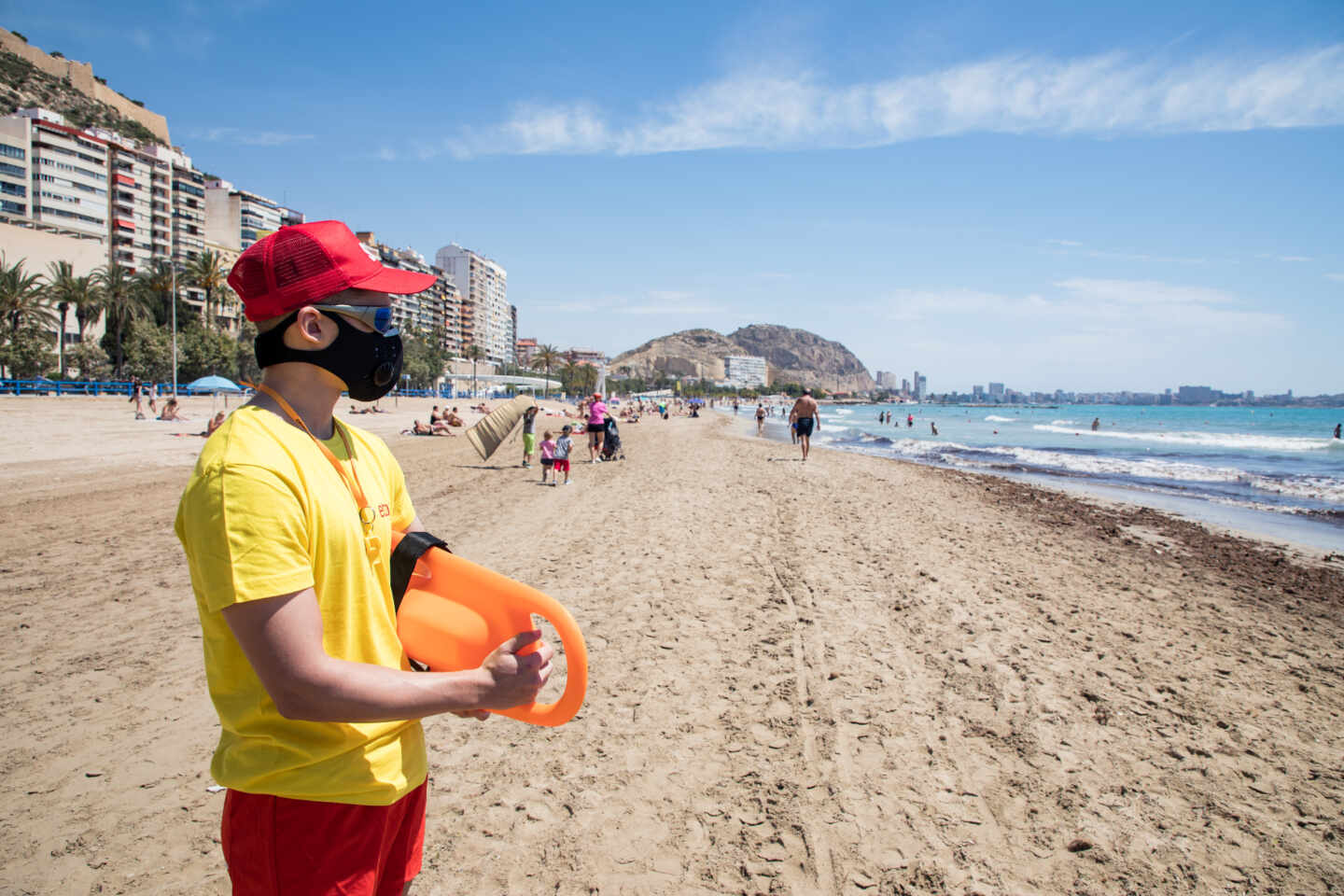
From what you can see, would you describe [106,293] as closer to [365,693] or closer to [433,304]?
[365,693]

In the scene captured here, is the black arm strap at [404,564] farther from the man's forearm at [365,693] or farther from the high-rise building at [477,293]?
the high-rise building at [477,293]

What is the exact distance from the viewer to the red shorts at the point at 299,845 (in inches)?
49.7

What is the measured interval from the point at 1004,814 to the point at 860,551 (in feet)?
16.3

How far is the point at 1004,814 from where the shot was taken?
3.21 m

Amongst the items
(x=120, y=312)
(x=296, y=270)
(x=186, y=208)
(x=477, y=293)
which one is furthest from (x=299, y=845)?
(x=477, y=293)

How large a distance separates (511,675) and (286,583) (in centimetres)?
41

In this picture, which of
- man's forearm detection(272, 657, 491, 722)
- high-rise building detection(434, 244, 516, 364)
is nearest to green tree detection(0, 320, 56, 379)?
man's forearm detection(272, 657, 491, 722)

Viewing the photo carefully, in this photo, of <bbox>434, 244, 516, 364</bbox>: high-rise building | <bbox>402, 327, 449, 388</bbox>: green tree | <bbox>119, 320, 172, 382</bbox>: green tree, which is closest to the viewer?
<bbox>119, 320, 172, 382</bbox>: green tree

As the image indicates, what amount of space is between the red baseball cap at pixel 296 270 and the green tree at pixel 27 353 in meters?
51.5

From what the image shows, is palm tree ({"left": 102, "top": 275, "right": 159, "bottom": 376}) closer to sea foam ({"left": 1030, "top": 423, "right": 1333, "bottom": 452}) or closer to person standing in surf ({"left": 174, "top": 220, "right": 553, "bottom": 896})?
person standing in surf ({"left": 174, "top": 220, "right": 553, "bottom": 896})

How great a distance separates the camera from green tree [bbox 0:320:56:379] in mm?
38312

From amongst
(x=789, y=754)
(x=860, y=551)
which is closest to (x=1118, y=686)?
(x=789, y=754)

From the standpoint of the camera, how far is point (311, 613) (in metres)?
1.13

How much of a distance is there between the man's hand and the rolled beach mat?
0.13 meters
